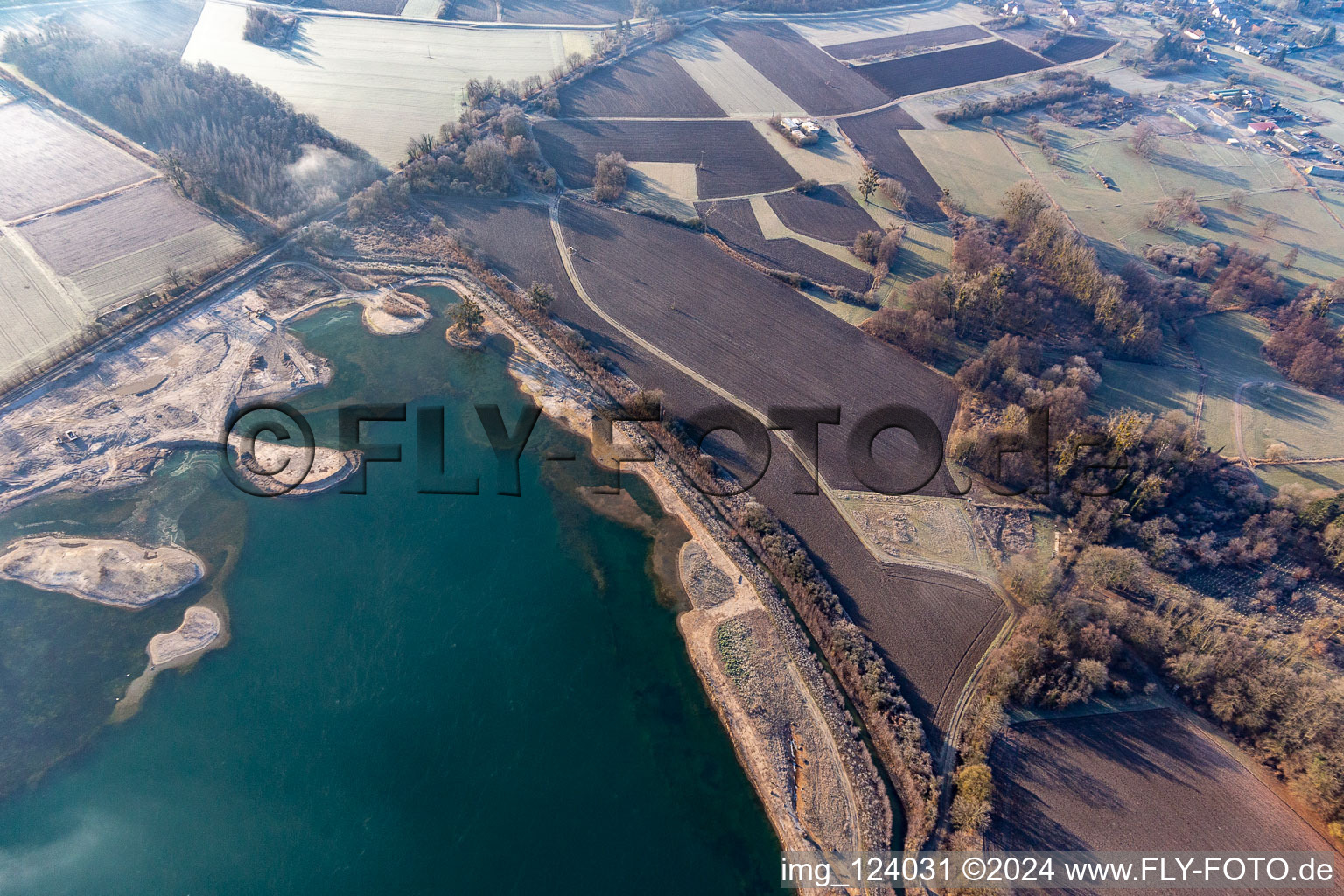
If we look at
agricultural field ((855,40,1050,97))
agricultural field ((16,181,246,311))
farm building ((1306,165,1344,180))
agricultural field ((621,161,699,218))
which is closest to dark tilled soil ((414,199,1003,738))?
agricultural field ((621,161,699,218))

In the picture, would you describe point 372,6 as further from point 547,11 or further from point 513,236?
point 513,236

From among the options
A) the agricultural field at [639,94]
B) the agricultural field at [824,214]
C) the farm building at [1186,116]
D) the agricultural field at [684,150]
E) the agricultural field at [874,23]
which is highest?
the agricultural field at [874,23]

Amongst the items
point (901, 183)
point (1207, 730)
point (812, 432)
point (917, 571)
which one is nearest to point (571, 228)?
point (812, 432)

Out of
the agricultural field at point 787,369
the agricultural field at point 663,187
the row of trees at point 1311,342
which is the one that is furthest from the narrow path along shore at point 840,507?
the row of trees at point 1311,342

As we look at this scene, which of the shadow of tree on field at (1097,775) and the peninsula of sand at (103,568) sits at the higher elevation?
the peninsula of sand at (103,568)

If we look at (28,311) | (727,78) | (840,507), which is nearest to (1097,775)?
(840,507)

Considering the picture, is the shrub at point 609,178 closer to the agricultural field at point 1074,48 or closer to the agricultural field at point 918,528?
the agricultural field at point 918,528
